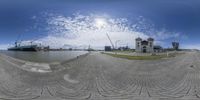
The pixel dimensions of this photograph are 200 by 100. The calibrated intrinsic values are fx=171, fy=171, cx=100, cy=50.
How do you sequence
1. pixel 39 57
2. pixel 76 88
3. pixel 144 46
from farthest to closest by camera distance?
pixel 144 46 < pixel 39 57 < pixel 76 88

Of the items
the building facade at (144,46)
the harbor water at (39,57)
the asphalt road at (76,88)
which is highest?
the building facade at (144,46)

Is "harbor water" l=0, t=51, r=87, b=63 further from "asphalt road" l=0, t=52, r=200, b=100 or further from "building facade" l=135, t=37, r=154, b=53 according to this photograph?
"building facade" l=135, t=37, r=154, b=53

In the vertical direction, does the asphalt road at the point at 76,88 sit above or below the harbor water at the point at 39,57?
above

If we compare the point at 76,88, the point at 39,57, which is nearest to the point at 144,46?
the point at 39,57

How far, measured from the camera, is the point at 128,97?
149 inches

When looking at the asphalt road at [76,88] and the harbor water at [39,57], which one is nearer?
the asphalt road at [76,88]

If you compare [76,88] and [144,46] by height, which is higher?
[144,46]

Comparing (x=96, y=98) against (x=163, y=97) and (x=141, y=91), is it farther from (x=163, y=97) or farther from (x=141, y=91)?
(x=163, y=97)

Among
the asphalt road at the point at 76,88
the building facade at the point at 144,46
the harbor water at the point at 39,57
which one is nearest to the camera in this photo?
the asphalt road at the point at 76,88

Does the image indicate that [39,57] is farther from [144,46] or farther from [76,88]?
[76,88]

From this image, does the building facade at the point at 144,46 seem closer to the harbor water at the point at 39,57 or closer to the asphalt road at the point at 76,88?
the harbor water at the point at 39,57

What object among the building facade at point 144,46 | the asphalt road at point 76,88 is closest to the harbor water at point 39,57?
the asphalt road at point 76,88

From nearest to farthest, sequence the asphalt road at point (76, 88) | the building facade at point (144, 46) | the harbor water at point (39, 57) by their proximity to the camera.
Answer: the asphalt road at point (76, 88), the harbor water at point (39, 57), the building facade at point (144, 46)

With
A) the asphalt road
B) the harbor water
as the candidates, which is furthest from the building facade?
the asphalt road
